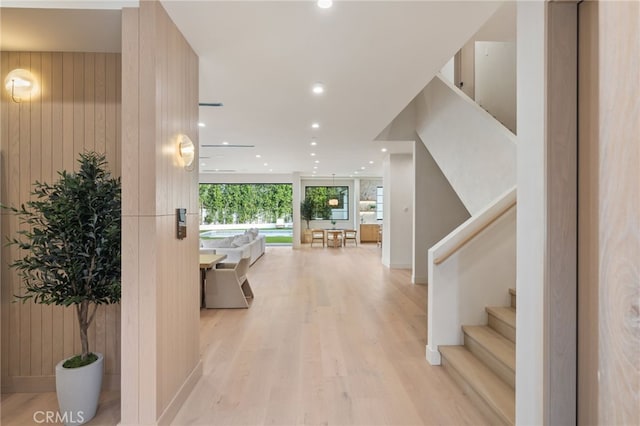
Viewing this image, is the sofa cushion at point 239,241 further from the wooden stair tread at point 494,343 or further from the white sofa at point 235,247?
the wooden stair tread at point 494,343

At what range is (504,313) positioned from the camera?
2.76m

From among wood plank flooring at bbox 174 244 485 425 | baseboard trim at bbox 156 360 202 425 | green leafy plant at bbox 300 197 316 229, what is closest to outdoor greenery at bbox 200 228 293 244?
green leafy plant at bbox 300 197 316 229

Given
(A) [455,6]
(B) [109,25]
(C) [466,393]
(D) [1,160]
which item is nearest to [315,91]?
(A) [455,6]

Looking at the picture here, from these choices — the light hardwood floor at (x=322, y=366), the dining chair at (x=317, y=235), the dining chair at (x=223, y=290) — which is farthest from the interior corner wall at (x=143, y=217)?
the dining chair at (x=317, y=235)

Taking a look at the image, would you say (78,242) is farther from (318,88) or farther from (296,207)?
(296,207)

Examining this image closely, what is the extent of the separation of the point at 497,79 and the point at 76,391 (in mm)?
6149

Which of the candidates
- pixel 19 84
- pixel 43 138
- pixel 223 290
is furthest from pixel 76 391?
pixel 223 290

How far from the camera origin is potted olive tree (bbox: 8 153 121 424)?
1.99 m

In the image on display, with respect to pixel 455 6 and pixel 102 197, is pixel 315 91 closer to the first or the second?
pixel 455 6

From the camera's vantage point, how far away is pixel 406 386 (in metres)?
2.55

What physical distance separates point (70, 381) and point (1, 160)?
1.76 m

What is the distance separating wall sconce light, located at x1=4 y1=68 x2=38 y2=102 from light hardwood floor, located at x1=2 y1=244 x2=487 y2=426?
230 centimetres

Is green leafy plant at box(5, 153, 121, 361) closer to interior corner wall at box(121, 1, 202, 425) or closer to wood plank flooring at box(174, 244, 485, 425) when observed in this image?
interior corner wall at box(121, 1, 202, 425)

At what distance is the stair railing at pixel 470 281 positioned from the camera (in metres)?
2.90
